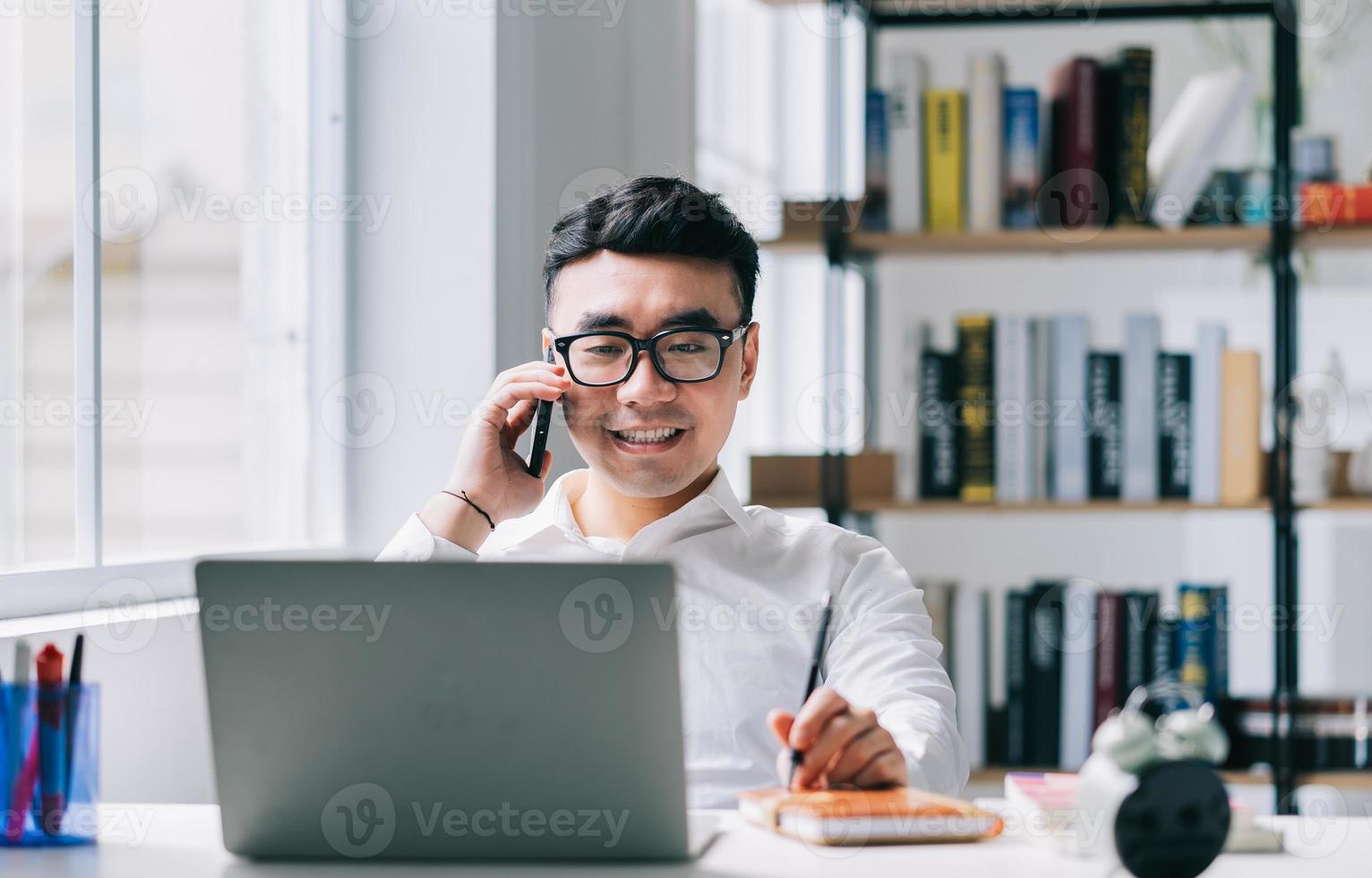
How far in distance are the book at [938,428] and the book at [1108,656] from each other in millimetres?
332

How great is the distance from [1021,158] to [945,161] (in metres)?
0.13

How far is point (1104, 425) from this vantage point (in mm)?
2381

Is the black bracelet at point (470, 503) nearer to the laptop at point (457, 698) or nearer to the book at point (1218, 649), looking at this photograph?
the laptop at point (457, 698)

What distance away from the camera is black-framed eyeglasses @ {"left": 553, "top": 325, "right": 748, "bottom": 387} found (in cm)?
149

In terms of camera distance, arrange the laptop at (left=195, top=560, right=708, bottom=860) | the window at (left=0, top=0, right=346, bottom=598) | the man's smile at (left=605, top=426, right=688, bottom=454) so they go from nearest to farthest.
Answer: the laptop at (left=195, top=560, right=708, bottom=860), the man's smile at (left=605, top=426, right=688, bottom=454), the window at (left=0, top=0, right=346, bottom=598)

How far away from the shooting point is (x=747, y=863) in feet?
Answer: 3.12

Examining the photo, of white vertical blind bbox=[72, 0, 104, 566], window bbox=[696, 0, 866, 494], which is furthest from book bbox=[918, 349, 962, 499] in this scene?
white vertical blind bbox=[72, 0, 104, 566]

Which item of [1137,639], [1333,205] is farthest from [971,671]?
[1333,205]

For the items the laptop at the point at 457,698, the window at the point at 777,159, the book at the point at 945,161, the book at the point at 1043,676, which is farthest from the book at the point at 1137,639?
the laptop at the point at 457,698

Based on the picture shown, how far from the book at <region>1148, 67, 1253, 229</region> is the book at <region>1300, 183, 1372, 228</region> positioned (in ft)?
0.56

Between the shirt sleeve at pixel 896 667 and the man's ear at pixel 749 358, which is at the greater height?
the man's ear at pixel 749 358

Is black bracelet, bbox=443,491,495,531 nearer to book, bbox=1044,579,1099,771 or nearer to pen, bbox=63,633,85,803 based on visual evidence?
pen, bbox=63,633,85,803

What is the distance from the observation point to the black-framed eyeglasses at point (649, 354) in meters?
1.49

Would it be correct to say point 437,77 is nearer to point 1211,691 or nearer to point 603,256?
point 603,256
